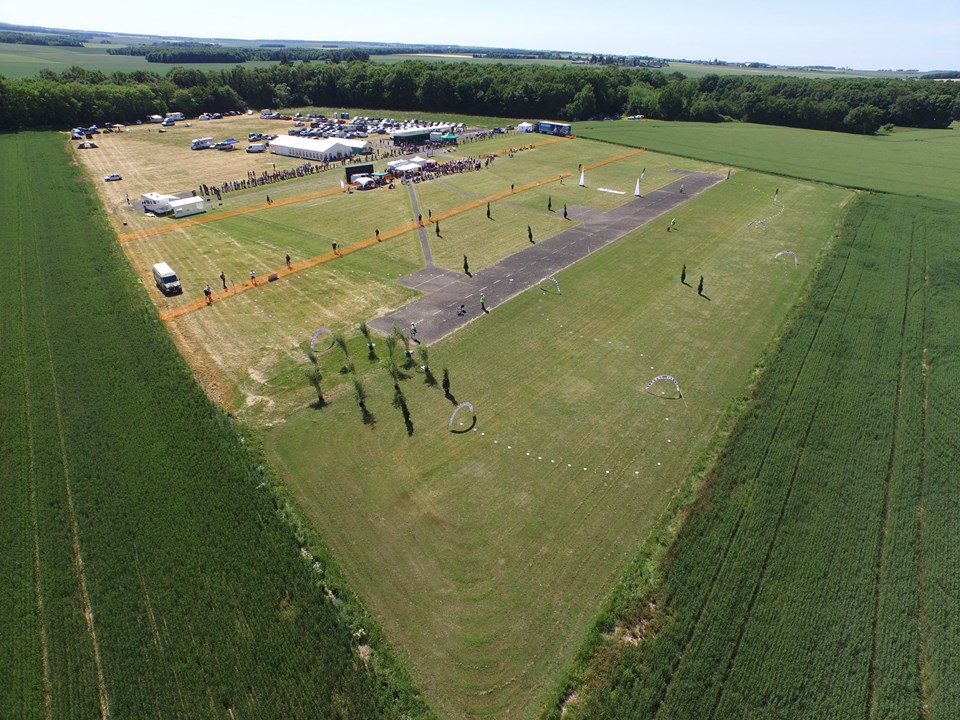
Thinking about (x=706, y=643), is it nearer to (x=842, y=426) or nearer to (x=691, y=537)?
(x=691, y=537)

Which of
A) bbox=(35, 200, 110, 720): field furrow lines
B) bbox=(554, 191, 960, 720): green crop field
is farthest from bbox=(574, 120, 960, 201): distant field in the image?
bbox=(35, 200, 110, 720): field furrow lines

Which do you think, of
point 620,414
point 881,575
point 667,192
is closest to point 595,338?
point 620,414

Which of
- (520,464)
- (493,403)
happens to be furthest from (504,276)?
(520,464)

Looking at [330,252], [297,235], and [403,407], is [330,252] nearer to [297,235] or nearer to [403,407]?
[297,235]

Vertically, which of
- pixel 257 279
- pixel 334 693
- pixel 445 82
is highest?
pixel 445 82

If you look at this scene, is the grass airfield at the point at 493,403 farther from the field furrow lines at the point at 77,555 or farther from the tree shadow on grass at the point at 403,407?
the field furrow lines at the point at 77,555
